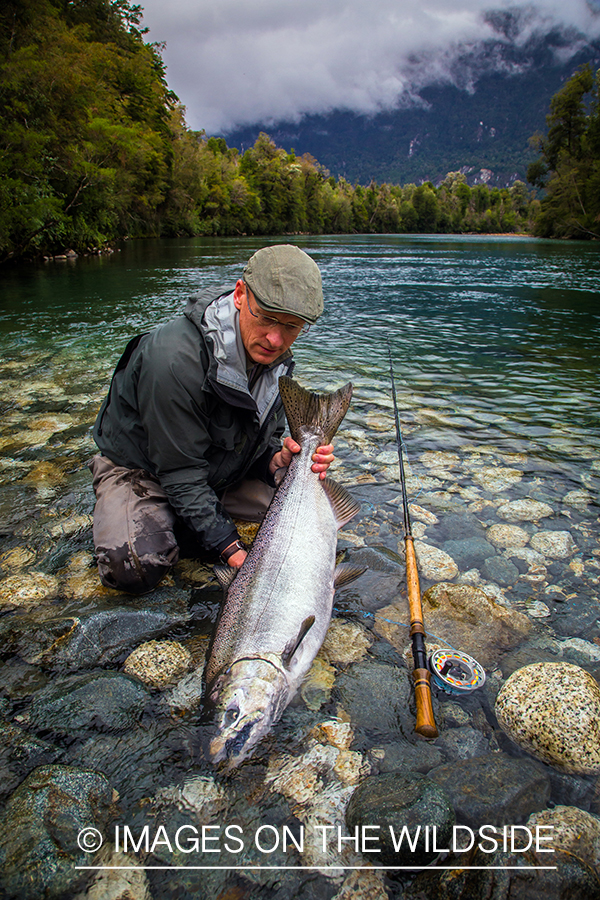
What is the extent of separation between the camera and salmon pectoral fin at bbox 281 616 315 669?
2.38 metres

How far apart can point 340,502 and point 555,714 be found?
173 cm

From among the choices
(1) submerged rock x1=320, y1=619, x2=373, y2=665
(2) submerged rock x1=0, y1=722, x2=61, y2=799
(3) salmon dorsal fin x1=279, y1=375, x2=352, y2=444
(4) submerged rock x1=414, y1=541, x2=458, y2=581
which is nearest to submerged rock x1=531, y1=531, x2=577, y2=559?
(4) submerged rock x1=414, y1=541, x2=458, y2=581

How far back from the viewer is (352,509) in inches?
141

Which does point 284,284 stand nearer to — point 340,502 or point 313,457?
point 313,457

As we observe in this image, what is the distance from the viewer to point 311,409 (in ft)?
12.0

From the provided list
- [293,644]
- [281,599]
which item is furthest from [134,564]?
[293,644]

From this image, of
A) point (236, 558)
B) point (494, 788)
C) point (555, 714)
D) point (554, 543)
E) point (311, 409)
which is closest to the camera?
point (494, 788)

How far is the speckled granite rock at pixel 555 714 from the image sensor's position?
7.24 feet

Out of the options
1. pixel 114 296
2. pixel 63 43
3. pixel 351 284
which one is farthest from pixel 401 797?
pixel 63 43

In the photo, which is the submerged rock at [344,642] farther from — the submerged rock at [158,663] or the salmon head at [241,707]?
the submerged rock at [158,663]

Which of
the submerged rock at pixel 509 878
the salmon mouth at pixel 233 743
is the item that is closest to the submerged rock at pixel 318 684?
the salmon mouth at pixel 233 743

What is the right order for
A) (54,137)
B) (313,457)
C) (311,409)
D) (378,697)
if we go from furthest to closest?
1. (54,137)
2. (311,409)
3. (313,457)
4. (378,697)

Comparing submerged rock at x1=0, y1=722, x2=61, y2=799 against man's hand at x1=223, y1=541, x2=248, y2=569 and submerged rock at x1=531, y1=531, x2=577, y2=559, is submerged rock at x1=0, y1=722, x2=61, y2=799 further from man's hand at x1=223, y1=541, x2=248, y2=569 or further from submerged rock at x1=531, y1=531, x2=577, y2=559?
submerged rock at x1=531, y1=531, x2=577, y2=559

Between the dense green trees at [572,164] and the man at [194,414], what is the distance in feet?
193
